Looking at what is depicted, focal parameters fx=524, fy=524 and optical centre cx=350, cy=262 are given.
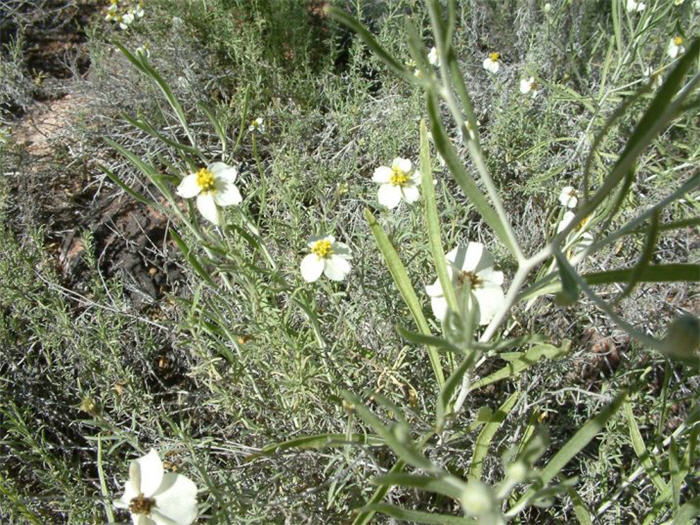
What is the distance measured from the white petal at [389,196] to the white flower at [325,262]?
0.28 meters

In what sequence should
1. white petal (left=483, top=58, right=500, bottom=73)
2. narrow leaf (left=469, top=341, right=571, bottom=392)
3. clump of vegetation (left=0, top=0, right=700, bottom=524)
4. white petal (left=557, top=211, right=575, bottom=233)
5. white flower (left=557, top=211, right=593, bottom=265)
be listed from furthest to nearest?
white petal (left=483, top=58, right=500, bottom=73)
white petal (left=557, top=211, right=575, bottom=233)
white flower (left=557, top=211, right=593, bottom=265)
narrow leaf (left=469, top=341, right=571, bottom=392)
clump of vegetation (left=0, top=0, right=700, bottom=524)

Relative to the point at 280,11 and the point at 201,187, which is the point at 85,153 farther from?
the point at 201,187

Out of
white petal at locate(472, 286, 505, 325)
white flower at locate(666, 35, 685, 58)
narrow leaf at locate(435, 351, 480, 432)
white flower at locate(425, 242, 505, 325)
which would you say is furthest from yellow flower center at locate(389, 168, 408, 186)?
white flower at locate(666, 35, 685, 58)

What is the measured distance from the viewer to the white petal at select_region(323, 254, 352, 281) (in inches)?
48.0

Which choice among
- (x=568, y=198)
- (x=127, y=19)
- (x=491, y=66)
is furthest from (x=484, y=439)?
(x=127, y=19)

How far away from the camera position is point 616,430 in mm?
1394

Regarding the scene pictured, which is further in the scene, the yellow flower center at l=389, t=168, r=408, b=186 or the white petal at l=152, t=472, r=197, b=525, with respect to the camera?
the yellow flower center at l=389, t=168, r=408, b=186

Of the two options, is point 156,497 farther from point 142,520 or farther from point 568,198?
point 568,198

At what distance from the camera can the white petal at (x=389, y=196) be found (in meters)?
1.48

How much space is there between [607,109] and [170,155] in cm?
200

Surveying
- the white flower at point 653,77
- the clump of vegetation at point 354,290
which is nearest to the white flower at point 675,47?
the clump of vegetation at point 354,290

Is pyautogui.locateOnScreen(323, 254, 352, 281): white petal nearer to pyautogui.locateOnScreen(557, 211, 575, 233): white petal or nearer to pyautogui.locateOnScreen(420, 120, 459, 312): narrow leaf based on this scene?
pyautogui.locateOnScreen(420, 120, 459, 312): narrow leaf

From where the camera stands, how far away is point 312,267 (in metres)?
1.23

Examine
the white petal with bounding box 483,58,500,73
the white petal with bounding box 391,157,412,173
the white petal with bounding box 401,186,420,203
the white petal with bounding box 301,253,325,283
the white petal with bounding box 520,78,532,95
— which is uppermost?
the white petal with bounding box 483,58,500,73
